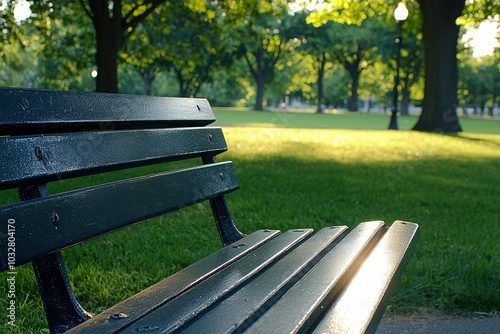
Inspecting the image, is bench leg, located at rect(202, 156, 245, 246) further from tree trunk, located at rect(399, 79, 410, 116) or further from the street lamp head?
tree trunk, located at rect(399, 79, 410, 116)

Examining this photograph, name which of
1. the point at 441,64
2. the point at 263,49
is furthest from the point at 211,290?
the point at 263,49

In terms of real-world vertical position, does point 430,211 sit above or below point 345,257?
below

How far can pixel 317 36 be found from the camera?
54.3 metres

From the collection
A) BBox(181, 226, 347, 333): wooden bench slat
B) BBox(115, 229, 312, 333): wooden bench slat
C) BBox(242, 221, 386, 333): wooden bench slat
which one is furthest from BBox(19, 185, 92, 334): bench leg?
BBox(242, 221, 386, 333): wooden bench slat

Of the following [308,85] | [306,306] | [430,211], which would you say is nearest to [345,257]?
[306,306]

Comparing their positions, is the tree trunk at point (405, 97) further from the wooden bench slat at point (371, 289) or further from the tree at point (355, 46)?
the wooden bench slat at point (371, 289)

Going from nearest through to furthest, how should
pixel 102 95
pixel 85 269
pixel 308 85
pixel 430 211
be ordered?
pixel 102 95 < pixel 85 269 < pixel 430 211 < pixel 308 85

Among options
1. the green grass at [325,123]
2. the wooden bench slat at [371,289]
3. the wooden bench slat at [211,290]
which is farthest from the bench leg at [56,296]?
the green grass at [325,123]

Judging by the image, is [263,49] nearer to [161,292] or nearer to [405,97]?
[405,97]

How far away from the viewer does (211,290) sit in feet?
6.43

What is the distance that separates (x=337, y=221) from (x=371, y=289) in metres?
3.39

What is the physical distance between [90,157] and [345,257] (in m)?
0.95

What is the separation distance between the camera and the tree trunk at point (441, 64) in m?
20.3

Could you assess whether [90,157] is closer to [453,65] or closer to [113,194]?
[113,194]
